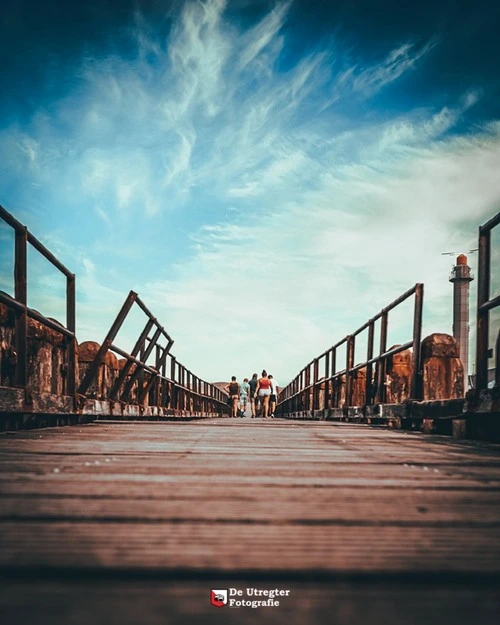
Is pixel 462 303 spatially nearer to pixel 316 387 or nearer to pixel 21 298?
pixel 316 387

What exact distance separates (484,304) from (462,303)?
37.0m

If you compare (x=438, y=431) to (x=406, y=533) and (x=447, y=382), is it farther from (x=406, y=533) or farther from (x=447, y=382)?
(x=406, y=533)

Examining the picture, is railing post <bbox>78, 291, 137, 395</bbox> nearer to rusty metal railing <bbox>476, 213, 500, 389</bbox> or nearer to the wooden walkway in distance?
rusty metal railing <bbox>476, 213, 500, 389</bbox>

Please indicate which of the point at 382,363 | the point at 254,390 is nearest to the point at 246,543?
the point at 382,363

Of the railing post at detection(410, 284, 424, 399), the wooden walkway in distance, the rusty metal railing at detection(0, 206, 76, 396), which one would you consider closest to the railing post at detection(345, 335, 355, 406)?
the railing post at detection(410, 284, 424, 399)

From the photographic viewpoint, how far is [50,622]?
73 cm

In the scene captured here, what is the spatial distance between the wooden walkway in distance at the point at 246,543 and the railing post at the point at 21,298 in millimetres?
1856

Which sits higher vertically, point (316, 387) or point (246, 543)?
A: point (246, 543)

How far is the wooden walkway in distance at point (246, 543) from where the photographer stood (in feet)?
2.59

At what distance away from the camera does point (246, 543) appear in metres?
1.05

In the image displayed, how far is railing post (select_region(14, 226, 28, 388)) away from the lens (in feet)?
11.9

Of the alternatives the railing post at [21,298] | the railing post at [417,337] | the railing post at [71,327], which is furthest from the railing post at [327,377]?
the railing post at [21,298]

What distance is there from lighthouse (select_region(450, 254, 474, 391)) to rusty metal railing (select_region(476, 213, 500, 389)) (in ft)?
112

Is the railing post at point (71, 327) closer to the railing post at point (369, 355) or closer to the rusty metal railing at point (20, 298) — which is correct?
the rusty metal railing at point (20, 298)
